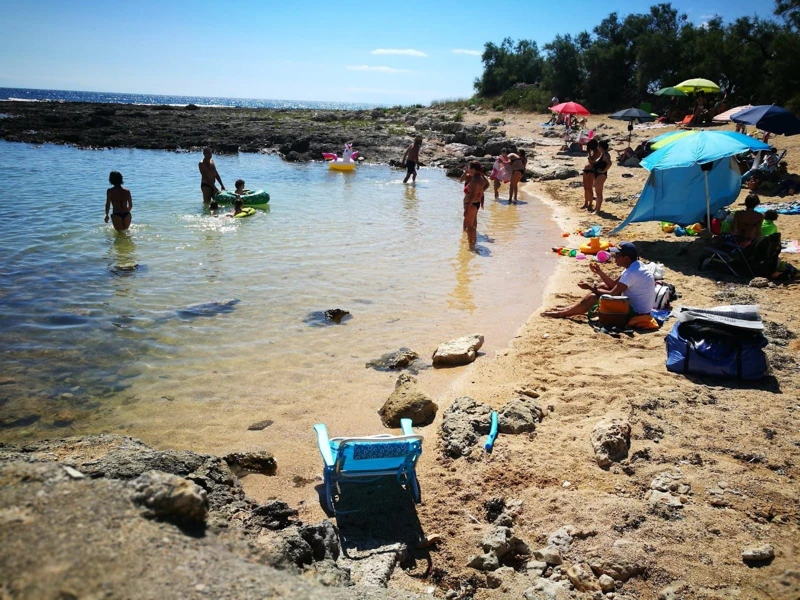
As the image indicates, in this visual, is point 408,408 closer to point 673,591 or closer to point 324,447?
point 324,447

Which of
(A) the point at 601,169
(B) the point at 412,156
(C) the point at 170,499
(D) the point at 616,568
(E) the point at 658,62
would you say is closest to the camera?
(C) the point at 170,499

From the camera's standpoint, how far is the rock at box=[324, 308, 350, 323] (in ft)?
25.3

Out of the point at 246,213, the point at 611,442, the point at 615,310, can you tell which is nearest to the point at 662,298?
the point at 615,310

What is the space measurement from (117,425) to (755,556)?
5214 millimetres

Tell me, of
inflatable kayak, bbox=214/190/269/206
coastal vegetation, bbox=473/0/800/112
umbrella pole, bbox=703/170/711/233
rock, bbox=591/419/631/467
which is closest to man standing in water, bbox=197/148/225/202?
inflatable kayak, bbox=214/190/269/206

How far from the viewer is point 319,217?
14656mm

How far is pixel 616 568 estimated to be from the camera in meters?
3.15

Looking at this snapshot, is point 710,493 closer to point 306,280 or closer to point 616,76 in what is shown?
point 306,280

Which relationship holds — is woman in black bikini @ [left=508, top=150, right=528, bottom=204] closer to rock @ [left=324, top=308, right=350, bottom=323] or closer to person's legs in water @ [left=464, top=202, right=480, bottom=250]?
person's legs in water @ [left=464, top=202, right=480, bottom=250]

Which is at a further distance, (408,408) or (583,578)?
(408,408)

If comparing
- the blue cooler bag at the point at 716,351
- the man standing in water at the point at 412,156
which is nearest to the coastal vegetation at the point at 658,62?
the man standing in water at the point at 412,156

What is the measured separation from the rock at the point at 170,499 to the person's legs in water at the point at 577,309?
610 centimetres

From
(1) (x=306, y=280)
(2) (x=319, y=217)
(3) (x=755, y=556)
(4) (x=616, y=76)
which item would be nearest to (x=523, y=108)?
(4) (x=616, y=76)

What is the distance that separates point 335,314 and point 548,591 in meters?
5.30
